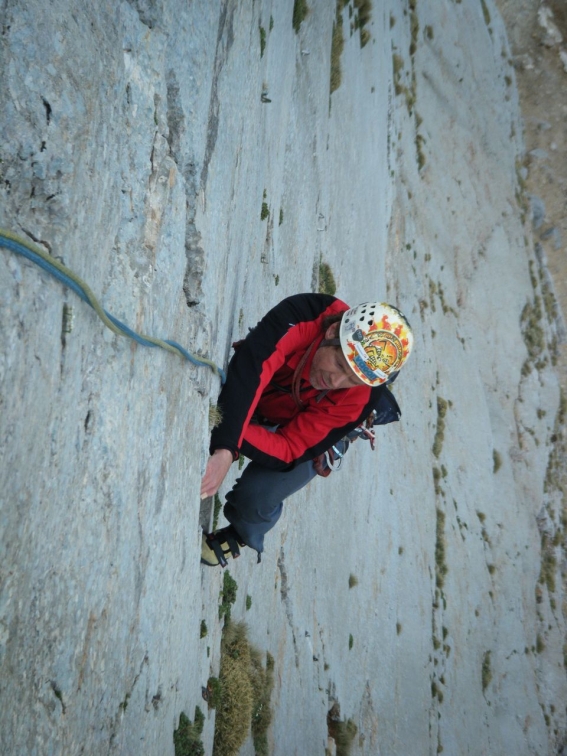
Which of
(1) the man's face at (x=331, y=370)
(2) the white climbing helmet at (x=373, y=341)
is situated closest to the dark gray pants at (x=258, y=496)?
(1) the man's face at (x=331, y=370)

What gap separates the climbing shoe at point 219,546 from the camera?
4.39 m

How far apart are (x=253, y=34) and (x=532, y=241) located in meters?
12.3

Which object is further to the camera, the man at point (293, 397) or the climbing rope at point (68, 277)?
the man at point (293, 397)

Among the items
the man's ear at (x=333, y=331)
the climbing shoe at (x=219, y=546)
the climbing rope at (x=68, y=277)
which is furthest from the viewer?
the climbing shoe at (x=219, y=546)

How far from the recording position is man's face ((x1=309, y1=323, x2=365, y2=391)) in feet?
13.3

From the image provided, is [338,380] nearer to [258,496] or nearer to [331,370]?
[331,370]

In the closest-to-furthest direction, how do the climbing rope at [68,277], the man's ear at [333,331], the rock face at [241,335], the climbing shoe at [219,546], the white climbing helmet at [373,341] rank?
the climbing rope at [68,277]
the rock face at [241,335]
the white climbing helmet at [373,341]
the man's ear at [333,331]
the climbing shoe at [219,546]

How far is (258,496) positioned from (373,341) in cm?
131

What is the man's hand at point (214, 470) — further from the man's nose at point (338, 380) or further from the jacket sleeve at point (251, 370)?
the man's nose at point (338, 380)

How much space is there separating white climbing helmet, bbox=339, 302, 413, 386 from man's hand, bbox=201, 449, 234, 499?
94 cm

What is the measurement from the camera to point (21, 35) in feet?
6.46

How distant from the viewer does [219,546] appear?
4477 mm

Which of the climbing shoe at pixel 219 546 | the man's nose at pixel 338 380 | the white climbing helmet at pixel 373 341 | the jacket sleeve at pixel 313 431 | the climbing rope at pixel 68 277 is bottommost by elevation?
the climbing shoe at pixel 219 546

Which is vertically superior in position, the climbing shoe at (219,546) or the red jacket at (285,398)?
the red jacket at (285,398)
